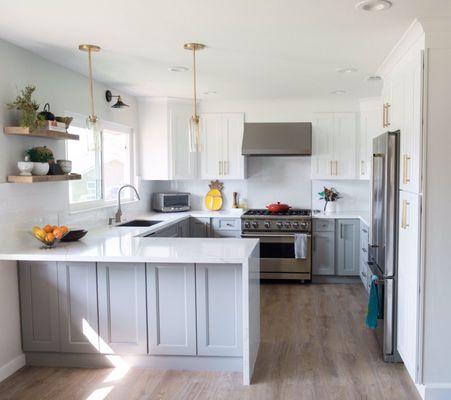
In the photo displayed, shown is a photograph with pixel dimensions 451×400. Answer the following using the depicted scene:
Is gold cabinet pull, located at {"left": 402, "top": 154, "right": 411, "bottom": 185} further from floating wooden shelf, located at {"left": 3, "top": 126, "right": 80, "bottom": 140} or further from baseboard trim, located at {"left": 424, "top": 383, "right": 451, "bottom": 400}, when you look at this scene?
floating wooden shelf, located at {"left": 3, "top": 126, "right": 80, "bottom": 140}

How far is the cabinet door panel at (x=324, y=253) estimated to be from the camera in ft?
19.1

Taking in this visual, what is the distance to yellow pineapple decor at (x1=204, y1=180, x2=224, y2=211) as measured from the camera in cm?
649

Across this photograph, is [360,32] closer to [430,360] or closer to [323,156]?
[430,360]

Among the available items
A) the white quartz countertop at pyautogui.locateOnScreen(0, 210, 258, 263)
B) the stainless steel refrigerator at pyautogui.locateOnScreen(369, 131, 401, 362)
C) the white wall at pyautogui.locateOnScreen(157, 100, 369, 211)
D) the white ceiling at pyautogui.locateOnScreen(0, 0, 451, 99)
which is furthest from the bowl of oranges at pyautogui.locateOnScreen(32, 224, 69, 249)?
the white wall at pyautogui.locateOnScreen(157, 100, 369, 211)

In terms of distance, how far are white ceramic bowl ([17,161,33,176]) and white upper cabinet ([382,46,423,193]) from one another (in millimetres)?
2604

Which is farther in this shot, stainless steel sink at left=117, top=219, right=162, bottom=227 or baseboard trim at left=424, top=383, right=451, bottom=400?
stainless steel sink at left=117, top=219, right=162, bottom=227

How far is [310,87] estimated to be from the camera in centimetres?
512

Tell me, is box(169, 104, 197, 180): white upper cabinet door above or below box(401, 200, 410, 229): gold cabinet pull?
above

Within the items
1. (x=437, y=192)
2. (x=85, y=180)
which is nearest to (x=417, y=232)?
(x=437, y=192)

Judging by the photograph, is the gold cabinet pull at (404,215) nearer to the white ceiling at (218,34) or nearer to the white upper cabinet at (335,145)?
the white ceiling at (218,34)

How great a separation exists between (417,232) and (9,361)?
115 inches

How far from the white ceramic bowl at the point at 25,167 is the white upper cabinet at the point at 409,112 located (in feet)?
8.54

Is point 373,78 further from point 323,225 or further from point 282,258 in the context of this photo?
point 282,258

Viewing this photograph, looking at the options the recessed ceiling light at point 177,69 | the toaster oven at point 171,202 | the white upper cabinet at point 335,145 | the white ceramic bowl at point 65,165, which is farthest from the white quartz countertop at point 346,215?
the white ceramic bowl at point 65,165
